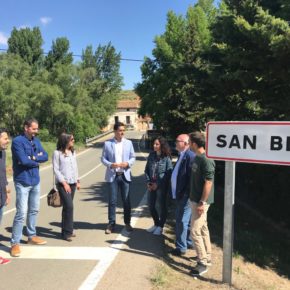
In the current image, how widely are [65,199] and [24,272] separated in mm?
1585

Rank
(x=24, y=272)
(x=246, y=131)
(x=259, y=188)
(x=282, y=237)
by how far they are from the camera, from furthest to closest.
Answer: (x=259, y=188), (x=282, y=237), (x=24, y=272), (x=246, y=131)

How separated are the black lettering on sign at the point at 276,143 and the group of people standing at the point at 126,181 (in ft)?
3.06

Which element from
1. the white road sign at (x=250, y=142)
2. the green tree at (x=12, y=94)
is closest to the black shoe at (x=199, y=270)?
the white road sign at (x=250, y=142)

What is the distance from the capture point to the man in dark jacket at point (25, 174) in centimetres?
582

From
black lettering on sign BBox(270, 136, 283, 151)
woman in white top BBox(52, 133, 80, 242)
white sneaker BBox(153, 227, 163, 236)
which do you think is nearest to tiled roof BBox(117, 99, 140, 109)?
white sneaker BBox(153, 227, 163, 236)

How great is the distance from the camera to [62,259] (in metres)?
5.67

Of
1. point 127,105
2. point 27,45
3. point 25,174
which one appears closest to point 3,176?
point 25,174

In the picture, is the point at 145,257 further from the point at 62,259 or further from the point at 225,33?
the point at 225,33

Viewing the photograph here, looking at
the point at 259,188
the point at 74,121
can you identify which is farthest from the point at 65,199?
the point at 74,121

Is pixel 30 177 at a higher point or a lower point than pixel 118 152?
lower

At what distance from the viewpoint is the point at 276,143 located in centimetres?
425

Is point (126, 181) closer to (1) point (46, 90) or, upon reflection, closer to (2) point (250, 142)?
(2) point (250, 142)

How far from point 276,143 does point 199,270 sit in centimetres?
196

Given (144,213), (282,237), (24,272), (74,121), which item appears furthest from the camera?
(74,121)
